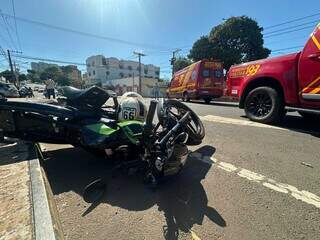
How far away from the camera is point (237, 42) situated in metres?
31.8

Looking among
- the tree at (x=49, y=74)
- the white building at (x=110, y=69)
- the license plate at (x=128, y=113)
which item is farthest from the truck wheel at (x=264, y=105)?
the white building at (x=110, y=69)

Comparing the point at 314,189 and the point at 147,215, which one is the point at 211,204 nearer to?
the point at 147,215

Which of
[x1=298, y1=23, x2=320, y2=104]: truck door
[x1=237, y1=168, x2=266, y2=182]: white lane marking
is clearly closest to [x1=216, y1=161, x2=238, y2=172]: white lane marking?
[x1=237, y1=168, x2=266, y2=182]: white lane marking

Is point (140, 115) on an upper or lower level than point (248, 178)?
upper

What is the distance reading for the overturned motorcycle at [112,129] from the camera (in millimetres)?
2891

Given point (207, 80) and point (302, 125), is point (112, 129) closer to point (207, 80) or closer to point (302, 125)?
point (302, 125)

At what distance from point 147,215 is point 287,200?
5.20ft

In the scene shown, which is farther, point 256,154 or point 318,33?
point 318,33

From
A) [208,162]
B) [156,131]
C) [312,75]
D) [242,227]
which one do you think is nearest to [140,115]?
[156,131]

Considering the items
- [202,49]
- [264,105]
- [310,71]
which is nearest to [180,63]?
[202,49]

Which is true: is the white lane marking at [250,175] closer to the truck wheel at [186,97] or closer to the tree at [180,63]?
the truck wheel at [186,97]

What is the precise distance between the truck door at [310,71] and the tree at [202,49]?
2835 cm

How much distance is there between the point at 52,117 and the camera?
12.1 feet

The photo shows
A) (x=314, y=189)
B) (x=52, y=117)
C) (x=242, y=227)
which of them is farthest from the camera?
(x=52, y=117)
